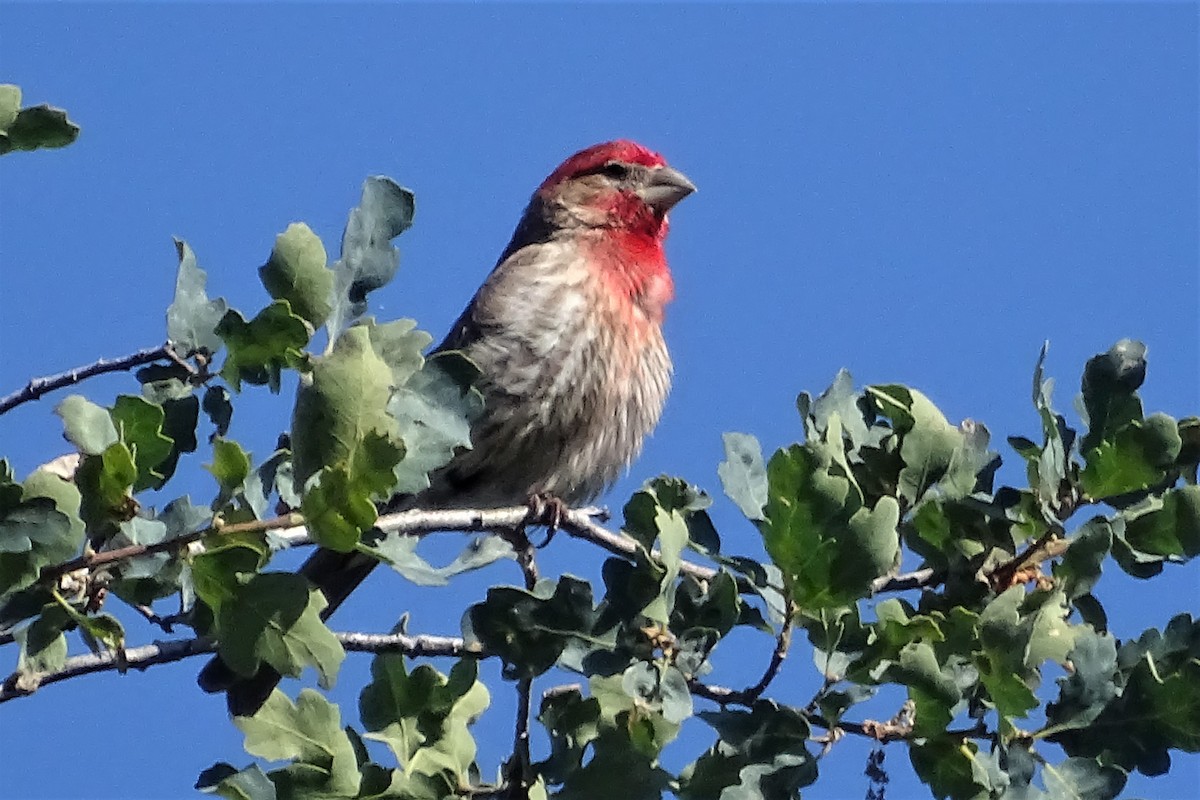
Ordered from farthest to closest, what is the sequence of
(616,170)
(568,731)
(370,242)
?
(616,170) → (568,731) → (370,242)

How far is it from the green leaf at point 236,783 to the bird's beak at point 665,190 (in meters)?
5.18

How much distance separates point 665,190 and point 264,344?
5179mm

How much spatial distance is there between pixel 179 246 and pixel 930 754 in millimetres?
1799

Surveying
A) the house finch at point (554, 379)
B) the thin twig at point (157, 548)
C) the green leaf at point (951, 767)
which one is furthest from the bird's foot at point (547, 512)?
the thin twig at point (157, 548)

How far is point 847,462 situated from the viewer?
3504 millimetres

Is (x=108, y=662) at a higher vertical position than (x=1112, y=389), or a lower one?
lower

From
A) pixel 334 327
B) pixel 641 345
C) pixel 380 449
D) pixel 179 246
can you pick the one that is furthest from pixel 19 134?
pixel 641 345

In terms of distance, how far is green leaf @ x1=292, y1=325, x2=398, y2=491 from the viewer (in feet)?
9.04

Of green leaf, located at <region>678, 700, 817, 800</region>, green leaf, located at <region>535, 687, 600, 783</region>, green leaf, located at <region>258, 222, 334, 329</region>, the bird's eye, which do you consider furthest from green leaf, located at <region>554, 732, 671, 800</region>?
the bird's eye

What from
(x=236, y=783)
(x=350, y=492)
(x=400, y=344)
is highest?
(x=400, y=344)

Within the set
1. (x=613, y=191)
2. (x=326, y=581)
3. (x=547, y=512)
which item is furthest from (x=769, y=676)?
(x=613, y=191)

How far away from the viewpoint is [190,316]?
11.1ft

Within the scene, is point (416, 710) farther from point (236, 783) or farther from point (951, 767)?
point (951, 767)

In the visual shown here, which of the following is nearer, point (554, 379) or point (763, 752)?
point (763, 752)
